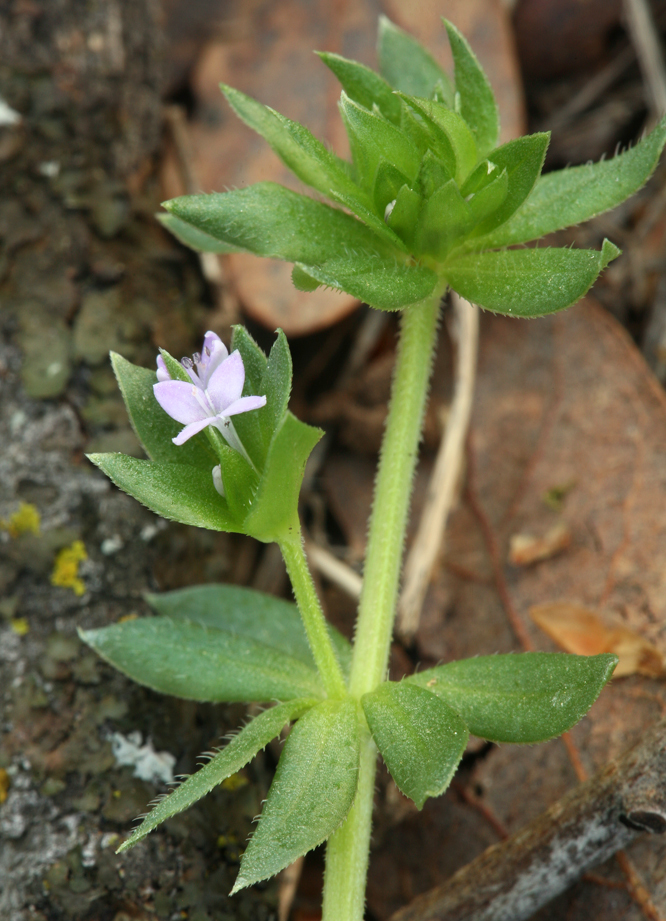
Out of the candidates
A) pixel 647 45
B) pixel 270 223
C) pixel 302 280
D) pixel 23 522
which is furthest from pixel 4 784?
pixel 647 45

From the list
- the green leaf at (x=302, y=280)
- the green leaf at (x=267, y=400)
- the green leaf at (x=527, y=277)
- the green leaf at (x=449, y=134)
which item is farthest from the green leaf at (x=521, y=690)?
the green leaf at (x=449, y=134)

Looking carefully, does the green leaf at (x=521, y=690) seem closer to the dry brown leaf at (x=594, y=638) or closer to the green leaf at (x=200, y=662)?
the green leaf at (x=200, y=662)

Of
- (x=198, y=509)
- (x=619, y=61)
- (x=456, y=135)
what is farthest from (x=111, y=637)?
(x=619, y=61)

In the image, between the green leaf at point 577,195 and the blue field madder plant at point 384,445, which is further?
the green leaf at point 577,195

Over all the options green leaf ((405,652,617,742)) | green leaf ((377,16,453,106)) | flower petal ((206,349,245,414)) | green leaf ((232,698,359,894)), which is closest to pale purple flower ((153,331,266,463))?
flower petal ((206,349,245,414))

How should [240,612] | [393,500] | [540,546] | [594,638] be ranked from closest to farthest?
[393,500] < [240,612] < [594,638] < [540,546]

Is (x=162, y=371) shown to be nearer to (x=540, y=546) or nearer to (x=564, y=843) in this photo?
(x=564, y=843)

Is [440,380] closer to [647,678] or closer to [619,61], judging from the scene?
[647,678]

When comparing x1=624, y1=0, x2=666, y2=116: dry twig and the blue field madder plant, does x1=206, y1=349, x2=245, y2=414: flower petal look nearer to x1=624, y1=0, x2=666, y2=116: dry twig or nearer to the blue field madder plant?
the blue field madder plant
